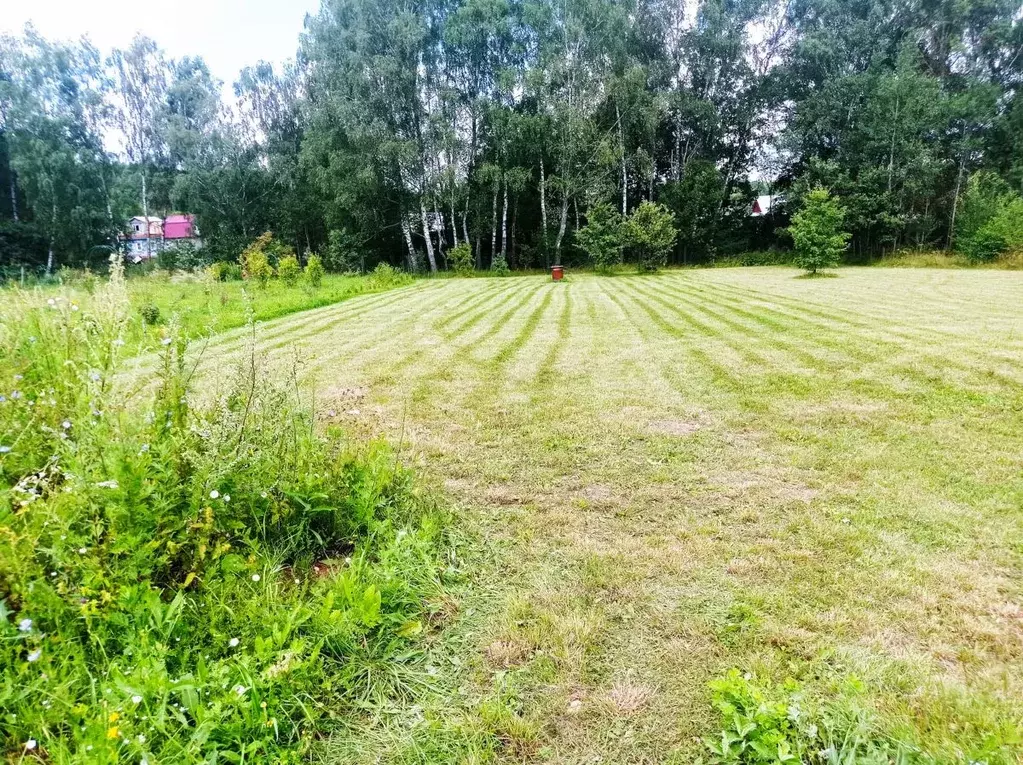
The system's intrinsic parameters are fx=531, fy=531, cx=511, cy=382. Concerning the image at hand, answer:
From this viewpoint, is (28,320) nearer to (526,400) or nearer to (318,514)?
(318,514)

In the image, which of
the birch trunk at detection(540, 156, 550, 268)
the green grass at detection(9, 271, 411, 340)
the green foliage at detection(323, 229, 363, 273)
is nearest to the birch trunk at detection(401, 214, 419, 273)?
the green foliage at detection(323, 229, 363, 273)

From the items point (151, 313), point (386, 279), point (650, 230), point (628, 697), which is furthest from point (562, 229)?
point (628, 697)

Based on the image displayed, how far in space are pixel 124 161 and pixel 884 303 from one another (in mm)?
37472

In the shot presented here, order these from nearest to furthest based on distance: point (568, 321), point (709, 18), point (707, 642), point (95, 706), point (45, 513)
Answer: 1. point (95, 706)
2. point (45, 513)
3. point (707, 642)
4. point (568, 321)
5. point (709, 18)

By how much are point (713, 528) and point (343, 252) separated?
24553mm

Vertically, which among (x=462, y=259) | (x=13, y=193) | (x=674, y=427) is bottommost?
(x=674, y=427)

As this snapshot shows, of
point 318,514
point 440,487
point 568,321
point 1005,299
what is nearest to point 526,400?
point 440,487

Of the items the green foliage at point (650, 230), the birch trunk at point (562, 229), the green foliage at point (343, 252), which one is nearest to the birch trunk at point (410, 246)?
the green foliage at point (343, 252)

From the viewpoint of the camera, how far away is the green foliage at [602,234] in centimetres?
2173

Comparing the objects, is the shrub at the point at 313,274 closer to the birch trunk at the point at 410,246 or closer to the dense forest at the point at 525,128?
the dense forest at the point at 525,128

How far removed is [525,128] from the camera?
22.1 m

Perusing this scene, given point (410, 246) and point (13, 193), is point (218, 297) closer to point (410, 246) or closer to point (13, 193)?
point (410, 246)

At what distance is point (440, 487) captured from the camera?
10.9ft

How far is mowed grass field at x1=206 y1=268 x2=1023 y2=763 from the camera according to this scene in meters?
1.74
